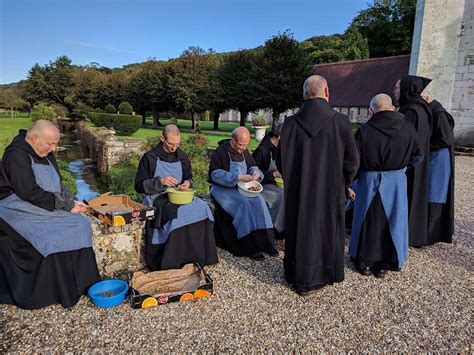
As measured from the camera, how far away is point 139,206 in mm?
3992

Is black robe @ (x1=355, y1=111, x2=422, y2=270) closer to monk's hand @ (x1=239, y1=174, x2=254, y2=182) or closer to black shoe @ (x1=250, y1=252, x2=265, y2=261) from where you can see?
black shoe @ (x1=250, y1=252, x2=265, y2=261)

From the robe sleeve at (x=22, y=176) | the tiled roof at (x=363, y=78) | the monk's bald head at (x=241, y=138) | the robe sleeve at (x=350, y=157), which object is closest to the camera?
the robe sleeve at (x=22, y=176)

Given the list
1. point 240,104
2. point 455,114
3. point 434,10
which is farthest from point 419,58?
point 240,104

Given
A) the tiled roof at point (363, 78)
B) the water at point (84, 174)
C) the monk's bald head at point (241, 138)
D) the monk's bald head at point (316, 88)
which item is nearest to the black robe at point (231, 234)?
the monk's bald head at point (241, 138)

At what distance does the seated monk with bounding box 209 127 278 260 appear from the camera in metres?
4.48

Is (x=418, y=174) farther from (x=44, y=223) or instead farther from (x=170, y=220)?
(x=44, y=223)

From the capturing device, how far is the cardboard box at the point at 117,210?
3.67m

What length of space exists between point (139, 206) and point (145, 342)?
5.40ft

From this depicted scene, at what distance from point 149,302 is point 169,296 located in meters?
0.19

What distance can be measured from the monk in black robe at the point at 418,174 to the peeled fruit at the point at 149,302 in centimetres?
355

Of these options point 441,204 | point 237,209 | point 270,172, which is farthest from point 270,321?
point 441,204

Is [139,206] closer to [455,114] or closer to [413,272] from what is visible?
[413,272]

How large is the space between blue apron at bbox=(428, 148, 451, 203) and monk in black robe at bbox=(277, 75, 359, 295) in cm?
216

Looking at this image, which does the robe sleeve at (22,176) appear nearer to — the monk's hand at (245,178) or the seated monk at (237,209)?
the seated monk at (237,209)
